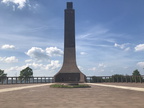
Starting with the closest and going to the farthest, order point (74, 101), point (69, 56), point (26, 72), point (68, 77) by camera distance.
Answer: point (74, 101), point (68, 77), point (69, 56), point (26, 72)

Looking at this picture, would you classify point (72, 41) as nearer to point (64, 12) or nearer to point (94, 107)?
point (64, 12)

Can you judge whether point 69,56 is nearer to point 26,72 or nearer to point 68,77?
point 68,77

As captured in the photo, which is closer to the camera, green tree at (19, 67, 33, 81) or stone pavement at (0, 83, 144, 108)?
stone pavement at (0, 83, 144, 108)

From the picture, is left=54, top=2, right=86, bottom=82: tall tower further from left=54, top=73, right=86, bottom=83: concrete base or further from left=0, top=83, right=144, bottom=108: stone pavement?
left=0, top=83, right=144, bottom=108: stone pavement

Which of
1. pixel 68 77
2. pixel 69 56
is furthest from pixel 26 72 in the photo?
pixel 68 77

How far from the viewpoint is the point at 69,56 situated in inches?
1794

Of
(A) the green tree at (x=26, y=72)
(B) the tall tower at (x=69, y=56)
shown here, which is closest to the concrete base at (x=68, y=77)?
(B) the tall tower at (x=69, y=56)

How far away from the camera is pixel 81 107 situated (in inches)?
300

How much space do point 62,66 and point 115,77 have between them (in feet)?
53.4

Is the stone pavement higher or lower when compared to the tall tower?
lower

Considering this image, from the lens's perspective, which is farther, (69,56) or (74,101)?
(69,56)

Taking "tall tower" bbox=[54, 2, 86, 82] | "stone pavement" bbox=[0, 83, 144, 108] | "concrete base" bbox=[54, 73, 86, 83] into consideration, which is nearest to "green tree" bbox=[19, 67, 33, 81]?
"concrete base" bbox=[54, 73, 86, 83]

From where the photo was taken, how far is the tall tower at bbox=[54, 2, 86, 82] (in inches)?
1672

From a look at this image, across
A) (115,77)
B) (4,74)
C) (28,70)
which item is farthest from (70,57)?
(4,74)
